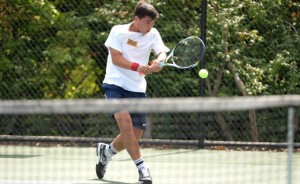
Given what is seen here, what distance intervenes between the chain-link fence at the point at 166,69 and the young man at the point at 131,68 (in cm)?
268

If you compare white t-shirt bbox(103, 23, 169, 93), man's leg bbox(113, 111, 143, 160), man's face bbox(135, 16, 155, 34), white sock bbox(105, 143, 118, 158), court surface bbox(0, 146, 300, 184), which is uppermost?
man's face bbox(135, 16, 155, 34)

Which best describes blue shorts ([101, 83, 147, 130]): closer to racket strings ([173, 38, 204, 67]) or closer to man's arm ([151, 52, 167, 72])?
man's arm ([151, 52, 167, 72])

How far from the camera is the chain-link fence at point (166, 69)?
936 cm

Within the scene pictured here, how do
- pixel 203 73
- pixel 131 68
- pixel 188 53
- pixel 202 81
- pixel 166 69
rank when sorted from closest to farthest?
pixel 131 68 < pixel 188 53 < pixel 203 73 < pixel 202 81 < pixel 166 69

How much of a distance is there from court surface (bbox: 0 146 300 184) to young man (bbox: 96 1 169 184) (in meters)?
0.36

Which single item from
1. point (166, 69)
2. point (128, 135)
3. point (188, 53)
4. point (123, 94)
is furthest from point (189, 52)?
point (166, 69)

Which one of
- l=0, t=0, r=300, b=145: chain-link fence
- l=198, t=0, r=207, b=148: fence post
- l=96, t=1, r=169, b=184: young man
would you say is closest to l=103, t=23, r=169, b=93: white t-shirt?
l=96, t=1, r=169, b=184: young man

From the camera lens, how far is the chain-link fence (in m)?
9.36

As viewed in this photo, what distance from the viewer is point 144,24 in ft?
20.9

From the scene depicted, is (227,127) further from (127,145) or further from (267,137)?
(127,145)

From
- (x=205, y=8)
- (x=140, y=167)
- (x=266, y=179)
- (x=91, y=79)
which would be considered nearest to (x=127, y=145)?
(x=140, y=167)

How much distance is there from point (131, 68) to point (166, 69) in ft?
11.0

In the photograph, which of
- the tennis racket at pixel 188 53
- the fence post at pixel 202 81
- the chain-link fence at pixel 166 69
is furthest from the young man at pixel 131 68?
the chain-link fence at pixel 166 69

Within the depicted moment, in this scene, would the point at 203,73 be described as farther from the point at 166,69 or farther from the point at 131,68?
the point at 166,69
